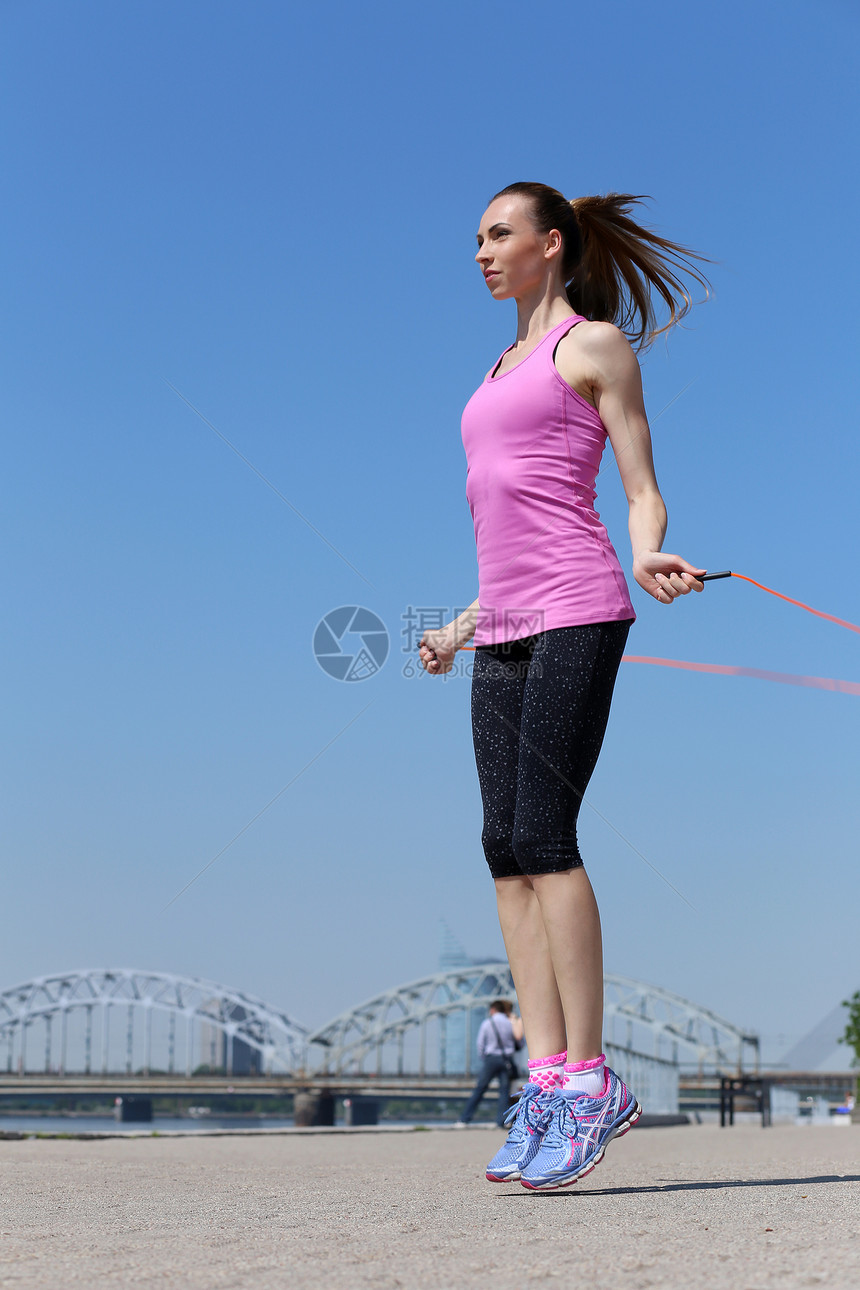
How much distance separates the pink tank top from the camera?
292 cm

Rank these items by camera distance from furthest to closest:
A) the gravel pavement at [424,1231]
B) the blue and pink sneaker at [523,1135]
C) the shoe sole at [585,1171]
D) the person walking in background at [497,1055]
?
the person walking in background at [497,1055] → the blue and pink sneaker at [523,1135] → the shoe sole at [585,1171] → the gravel pavement at [424,1231]

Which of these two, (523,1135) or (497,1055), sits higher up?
(523,1135)

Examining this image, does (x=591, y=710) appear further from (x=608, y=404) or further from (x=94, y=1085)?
(x=94, y=1085)

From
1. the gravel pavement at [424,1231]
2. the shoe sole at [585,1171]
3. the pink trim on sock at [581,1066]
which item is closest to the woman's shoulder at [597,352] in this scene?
the pink trim on sock at [581,1066]

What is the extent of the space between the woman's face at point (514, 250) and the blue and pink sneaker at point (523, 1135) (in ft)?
6.63

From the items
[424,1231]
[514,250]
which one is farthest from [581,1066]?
[514,250]

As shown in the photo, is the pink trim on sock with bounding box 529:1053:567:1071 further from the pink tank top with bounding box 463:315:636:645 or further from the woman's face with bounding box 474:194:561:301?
the woman's face with bounding box 474:194:561:301

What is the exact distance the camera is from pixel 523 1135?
2691mm

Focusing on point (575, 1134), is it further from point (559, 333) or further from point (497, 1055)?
point (497, 1055)

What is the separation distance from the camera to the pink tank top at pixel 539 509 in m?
2.92

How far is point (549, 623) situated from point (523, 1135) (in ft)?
3.72

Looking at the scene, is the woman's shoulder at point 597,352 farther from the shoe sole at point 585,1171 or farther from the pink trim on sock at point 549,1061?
the shoe sole at point 585,1171

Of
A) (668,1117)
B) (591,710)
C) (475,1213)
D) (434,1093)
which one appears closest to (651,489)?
(591,710)

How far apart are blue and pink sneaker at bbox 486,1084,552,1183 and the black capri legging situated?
0.50 m
